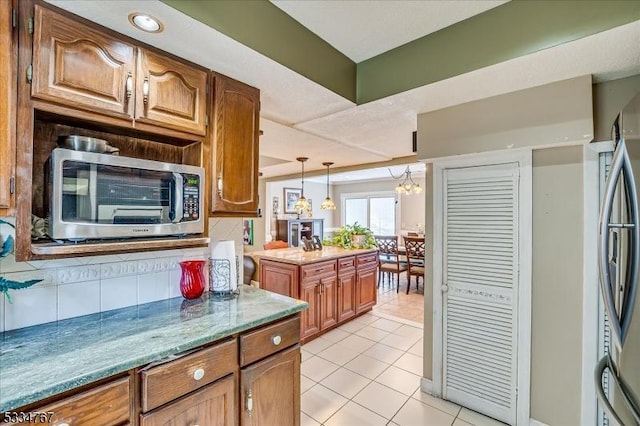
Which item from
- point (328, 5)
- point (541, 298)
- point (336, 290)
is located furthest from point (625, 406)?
point (336, 290)

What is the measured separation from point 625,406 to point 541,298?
921 mm

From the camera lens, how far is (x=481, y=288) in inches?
85.6

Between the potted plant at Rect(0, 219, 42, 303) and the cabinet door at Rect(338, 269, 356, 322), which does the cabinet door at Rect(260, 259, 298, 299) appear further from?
the potted plant at Rect(0, 219, 42, 303)

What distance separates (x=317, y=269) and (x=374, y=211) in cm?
514

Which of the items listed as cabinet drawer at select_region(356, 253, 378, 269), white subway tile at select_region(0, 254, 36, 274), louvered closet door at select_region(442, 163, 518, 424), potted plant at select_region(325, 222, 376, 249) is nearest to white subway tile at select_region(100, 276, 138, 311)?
white subway tile at select_region(0, 254, 36, 274)

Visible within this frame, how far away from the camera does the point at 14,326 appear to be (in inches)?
51.7

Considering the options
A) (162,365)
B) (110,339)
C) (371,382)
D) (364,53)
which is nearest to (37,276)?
(110,339)

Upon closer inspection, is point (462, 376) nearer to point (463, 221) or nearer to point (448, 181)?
point (463, 221)

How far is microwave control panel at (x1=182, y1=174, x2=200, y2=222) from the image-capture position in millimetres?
1533

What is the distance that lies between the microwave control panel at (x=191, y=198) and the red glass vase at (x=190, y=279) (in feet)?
1.19

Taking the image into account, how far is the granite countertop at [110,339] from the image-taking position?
95 centimetres

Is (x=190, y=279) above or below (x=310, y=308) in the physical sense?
above

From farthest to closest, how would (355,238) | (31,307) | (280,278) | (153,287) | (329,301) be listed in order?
(355,238) → (329,301) → (280,278) → (153,287) → (31,307)

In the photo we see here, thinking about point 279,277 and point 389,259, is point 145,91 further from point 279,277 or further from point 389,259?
point 389,259
